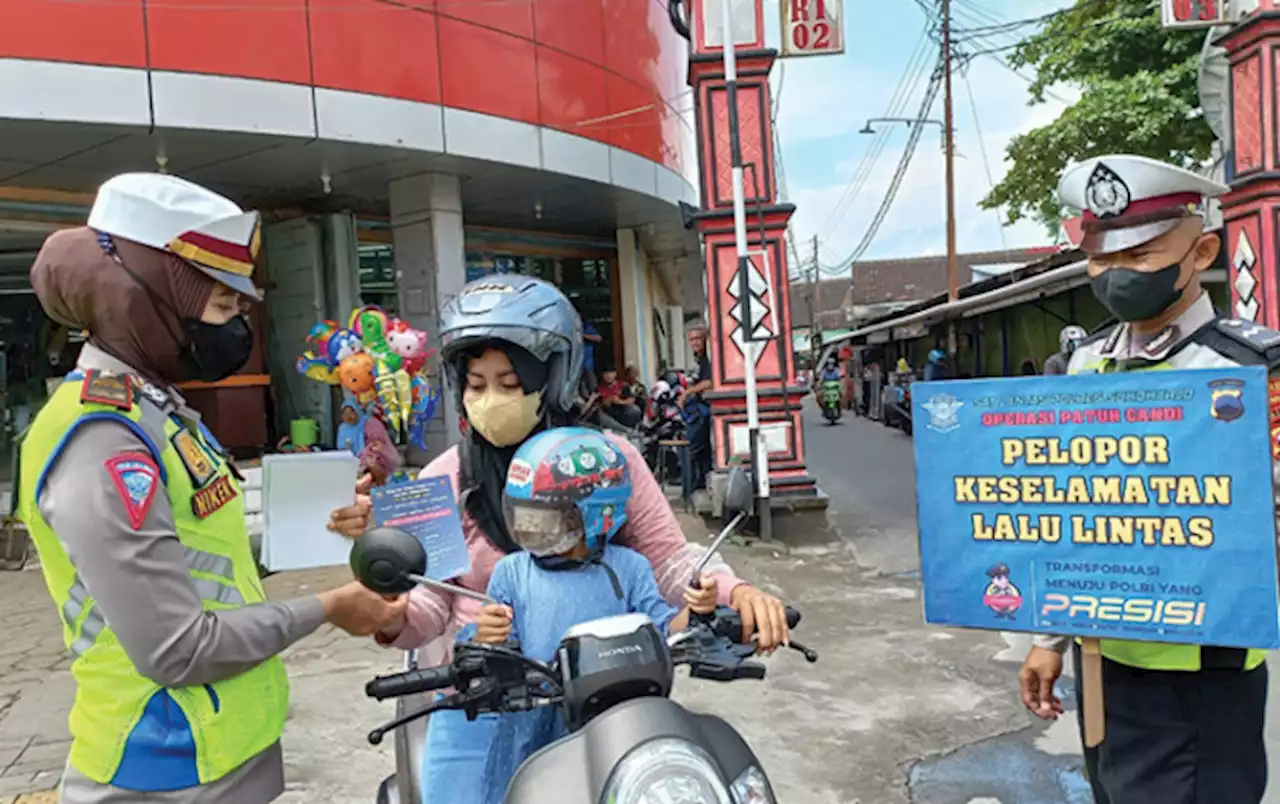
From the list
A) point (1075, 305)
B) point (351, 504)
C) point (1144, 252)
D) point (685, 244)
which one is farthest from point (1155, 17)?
point (351, 504)

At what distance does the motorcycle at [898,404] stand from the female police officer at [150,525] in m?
16.5

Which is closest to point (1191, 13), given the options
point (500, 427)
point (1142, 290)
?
point (1142, 290)

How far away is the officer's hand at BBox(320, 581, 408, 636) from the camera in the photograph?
1.63 meters

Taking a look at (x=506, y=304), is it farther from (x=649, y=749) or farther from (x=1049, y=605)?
(x=1049, y=605)

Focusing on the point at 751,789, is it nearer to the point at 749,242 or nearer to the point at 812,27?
the point at 749,242

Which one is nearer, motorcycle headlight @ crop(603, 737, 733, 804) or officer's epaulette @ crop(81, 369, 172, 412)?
motorcycle headlight @ crop(603, 737, 733, 804)

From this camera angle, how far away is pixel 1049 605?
1.89 meters

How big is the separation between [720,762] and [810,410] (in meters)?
28.8

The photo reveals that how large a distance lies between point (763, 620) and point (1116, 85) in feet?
51.5

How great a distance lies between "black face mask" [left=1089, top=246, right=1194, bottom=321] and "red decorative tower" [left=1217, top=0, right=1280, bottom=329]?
7.09 m

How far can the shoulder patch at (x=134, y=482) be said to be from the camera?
1420mm

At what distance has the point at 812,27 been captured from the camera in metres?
7.28

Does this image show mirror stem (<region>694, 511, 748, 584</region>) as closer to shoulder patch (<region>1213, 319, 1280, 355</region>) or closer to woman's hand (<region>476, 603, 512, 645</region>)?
woman's hand (<region>476, 603, 512, 645</region>)

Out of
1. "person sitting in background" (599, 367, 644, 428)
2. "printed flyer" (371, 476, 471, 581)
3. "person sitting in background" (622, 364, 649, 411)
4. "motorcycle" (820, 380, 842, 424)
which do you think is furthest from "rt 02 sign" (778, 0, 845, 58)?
"motorcycle" (820, 380, 842, 424)
